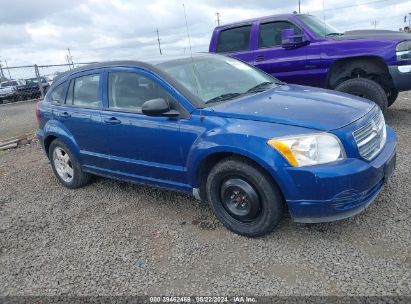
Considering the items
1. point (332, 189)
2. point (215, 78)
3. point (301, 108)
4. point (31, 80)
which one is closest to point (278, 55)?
point (215, 78)

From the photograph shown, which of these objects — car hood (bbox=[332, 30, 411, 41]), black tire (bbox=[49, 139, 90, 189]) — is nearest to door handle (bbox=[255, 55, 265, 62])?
car hood (bbox=[332, 30, 411, 41])

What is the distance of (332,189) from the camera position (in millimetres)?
2926

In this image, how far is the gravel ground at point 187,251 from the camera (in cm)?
285

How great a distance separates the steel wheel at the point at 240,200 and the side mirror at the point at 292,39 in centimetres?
395

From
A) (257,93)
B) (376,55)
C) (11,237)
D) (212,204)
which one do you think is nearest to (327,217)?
(212,204)

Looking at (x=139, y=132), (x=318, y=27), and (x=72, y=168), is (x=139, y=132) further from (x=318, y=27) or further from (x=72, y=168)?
(x=318, y=27)

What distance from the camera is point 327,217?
10.1 feet

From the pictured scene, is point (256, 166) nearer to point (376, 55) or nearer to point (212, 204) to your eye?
point (212, 204)

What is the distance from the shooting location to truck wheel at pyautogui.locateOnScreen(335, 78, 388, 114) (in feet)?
19.4

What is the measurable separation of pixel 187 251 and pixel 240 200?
2.15 feet

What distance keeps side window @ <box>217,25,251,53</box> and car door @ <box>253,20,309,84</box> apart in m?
0.26

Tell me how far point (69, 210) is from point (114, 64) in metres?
1.82

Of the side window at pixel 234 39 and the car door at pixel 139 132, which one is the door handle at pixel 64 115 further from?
the side window at pixel 234 39

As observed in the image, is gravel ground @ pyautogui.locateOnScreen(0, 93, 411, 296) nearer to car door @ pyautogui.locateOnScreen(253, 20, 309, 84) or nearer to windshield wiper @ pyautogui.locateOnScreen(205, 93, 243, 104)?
windshield wiper @ pyautogui.locateOnScreen(205, 93, 243, 104)
